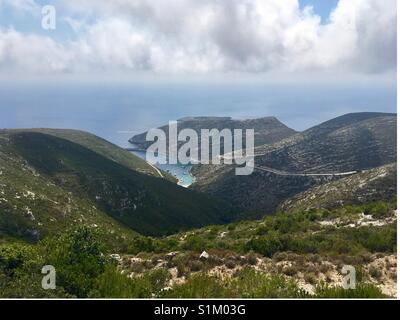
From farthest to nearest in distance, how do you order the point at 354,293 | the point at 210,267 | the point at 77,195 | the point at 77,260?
the point at 77,195
the point at 210,267
the point at 77,260
the point at 354,293

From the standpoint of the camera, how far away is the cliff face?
367 feet

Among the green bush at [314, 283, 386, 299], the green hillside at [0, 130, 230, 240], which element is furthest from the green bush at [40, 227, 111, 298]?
the green hillside at [0, 130, 230, 240]

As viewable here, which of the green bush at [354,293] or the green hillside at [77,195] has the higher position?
the green hillside at [77,195]

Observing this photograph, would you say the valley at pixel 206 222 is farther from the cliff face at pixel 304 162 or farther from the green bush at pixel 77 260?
the cliff face at pixel 304 162

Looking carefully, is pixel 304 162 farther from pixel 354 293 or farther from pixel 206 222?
pixel 354 293

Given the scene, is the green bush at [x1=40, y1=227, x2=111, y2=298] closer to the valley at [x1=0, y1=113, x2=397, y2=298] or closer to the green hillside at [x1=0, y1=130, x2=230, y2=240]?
the valley at [x1=0, y1=113, x2=397, y2=298]

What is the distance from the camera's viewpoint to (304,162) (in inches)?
5118

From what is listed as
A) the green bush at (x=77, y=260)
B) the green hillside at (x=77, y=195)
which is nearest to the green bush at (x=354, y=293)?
the green bush at (x=77, y=260)

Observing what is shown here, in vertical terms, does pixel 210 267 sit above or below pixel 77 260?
below

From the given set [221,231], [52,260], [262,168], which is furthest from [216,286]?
[262,168]

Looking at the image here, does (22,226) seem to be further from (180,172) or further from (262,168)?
(180,172)

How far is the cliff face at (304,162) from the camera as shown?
11175 cm

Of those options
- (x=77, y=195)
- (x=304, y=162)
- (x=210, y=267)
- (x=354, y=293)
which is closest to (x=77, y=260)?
(x=210, y=267)
